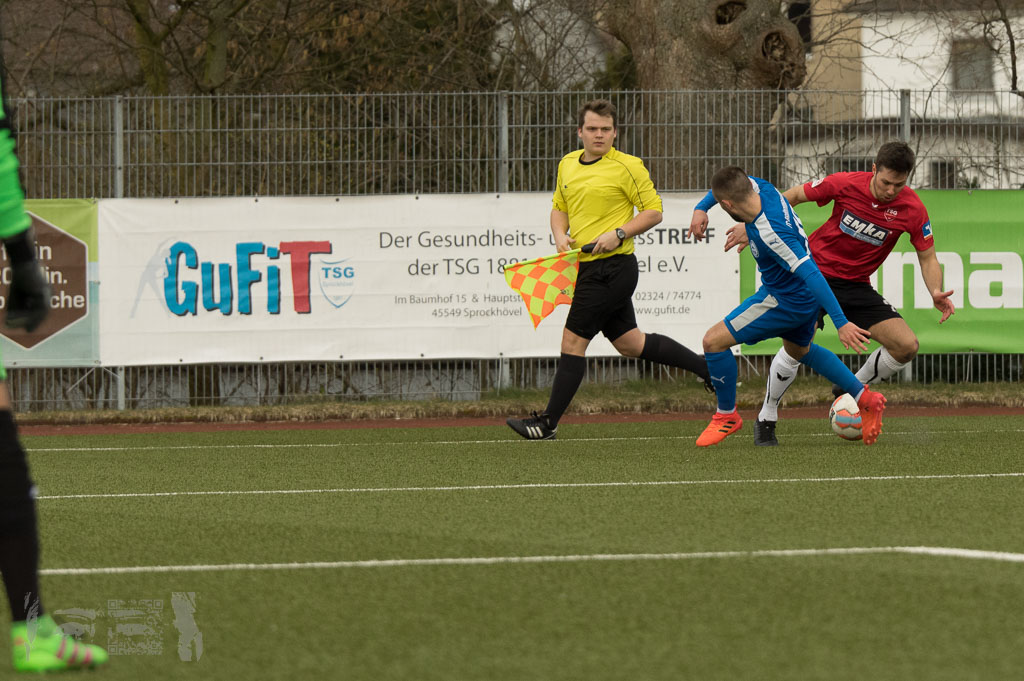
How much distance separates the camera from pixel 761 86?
15727 mm

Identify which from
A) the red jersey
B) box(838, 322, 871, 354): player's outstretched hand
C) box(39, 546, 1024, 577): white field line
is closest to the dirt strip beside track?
the red jersey

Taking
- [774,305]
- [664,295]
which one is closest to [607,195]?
[774,305]

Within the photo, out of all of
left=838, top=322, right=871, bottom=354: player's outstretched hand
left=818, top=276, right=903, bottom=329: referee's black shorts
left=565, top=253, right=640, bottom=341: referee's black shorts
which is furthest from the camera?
left=565, top=253, right=640, bottom=341: referee's black shorts

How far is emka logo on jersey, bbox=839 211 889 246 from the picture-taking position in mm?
8945

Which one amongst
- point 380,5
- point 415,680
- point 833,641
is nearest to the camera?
point 415,680

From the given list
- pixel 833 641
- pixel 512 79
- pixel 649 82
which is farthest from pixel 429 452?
pixel 512 79

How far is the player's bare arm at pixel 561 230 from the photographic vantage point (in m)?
9.31

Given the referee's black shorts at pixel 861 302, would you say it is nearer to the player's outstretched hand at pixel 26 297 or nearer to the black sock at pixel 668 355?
the black sock at pixel 668 355

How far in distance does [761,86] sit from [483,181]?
402 centimetres

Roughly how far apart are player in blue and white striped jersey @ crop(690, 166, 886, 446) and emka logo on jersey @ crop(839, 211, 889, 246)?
0.68 m

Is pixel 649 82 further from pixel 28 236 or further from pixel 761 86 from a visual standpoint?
pixel 28 236

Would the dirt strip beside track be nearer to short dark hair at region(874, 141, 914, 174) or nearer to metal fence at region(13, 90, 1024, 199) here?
metal fence at region(13, 90, 1024, 199)

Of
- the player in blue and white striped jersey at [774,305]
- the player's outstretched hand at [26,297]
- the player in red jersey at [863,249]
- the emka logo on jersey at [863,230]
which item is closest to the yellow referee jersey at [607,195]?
the player in blue and white striped jersey at [774,305]

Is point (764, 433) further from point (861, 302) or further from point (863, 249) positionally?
point (863, 249)
